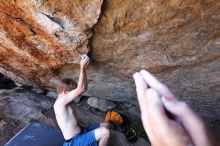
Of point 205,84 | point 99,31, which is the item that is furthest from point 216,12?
point 205,84

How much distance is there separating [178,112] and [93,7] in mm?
2424

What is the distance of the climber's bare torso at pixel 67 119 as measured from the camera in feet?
12.8

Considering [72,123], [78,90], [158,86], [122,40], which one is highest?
[122,40]

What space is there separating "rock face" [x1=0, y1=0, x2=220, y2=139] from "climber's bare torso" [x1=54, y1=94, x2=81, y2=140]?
2.19ft

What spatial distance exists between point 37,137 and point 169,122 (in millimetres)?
4050

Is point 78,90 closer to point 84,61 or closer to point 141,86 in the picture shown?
point 84,61

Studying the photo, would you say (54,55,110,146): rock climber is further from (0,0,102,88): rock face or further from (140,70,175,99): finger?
(140,70,175,99): finger

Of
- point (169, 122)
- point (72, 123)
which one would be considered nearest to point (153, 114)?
point (169, 122)

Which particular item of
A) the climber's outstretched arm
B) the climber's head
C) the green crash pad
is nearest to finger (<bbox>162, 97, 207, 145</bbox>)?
the climber's outstretched arm

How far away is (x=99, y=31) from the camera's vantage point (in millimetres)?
3543

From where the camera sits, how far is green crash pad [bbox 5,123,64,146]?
437 cm

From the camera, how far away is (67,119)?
3934 millimetres

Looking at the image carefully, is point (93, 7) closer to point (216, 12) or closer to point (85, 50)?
point (85, 50)

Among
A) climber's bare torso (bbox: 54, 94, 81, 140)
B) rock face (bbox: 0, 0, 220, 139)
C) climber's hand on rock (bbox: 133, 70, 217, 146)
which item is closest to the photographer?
climber's hand on rock (bbox: 133, 70, 217, 146)
